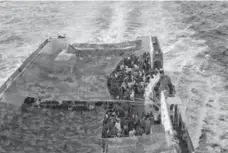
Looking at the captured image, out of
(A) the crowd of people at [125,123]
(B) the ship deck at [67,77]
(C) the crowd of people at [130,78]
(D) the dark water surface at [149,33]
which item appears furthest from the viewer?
(C) the crowd of people at [130,78]

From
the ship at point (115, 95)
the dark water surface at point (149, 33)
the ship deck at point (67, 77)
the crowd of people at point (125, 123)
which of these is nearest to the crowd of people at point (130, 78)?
the ship at point (115, 95)

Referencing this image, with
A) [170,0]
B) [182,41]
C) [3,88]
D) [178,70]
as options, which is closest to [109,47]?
[178,70]

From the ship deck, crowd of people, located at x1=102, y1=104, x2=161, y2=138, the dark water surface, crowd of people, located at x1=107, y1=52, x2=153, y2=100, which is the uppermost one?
the ship deck

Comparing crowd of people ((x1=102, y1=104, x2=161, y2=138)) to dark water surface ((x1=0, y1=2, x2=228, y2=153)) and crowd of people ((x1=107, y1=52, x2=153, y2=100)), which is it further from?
crowd of people ((x1=107, y1=52, x2=153, y2=100))

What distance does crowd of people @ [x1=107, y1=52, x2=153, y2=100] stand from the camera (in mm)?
11133

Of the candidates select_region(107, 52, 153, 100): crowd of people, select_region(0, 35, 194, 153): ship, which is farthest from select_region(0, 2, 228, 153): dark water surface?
select_region(107, 52, 153, 100): crowd of people

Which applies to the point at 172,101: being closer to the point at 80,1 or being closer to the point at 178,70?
the point at 178,70

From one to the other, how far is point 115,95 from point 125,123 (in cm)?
206

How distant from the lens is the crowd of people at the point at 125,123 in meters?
8.81

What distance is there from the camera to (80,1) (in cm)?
3453

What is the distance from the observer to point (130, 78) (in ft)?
38.9

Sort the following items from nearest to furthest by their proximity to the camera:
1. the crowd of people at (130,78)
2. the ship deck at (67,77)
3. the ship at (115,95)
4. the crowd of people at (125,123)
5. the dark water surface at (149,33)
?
the ship at (115,95), the crowd of people at (125,123), the dark water surface at (149,33), the ship deck at (67,77), the crowd of people at (130,78)

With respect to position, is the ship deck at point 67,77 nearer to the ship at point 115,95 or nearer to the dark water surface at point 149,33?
the ship at point 115,95

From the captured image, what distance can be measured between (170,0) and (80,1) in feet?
34.6
